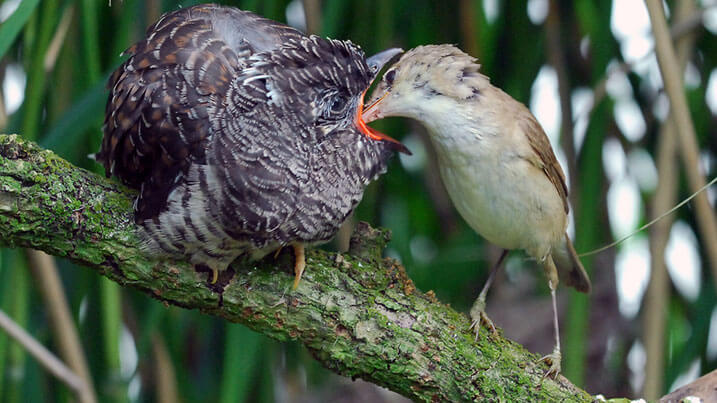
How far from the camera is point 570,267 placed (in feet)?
6.79

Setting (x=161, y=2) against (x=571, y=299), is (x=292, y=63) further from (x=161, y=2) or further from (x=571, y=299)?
(x=571, y=299)

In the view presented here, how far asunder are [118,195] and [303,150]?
0.37m

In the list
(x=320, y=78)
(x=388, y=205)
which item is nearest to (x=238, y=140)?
(x=320, y=78)

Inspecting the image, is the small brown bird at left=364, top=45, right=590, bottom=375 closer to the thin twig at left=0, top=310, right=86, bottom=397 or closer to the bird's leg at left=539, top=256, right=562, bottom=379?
the bird's leg at left=539, top=256, right=562, bottom=379

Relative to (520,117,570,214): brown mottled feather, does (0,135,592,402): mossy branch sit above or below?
below

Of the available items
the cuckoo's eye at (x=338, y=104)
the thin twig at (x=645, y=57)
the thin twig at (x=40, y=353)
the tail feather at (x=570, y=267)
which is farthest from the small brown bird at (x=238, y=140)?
the thin twig at (x=645, y=57)

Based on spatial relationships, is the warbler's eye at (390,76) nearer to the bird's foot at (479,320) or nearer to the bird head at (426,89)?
the bird head at (426,89)

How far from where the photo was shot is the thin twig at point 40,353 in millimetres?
1768

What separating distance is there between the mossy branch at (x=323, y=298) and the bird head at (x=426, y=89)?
0.88 ft

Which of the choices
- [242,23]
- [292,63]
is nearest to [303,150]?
[292,63]

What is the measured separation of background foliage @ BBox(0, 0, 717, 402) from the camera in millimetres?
2057

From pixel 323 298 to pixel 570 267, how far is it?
32.8 inches

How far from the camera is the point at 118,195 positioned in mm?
1508

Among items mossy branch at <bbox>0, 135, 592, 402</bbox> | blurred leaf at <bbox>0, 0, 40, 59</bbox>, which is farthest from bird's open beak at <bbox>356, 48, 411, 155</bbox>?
blurred leaf at <bbox>0, 0, 40, 59</bbox>
